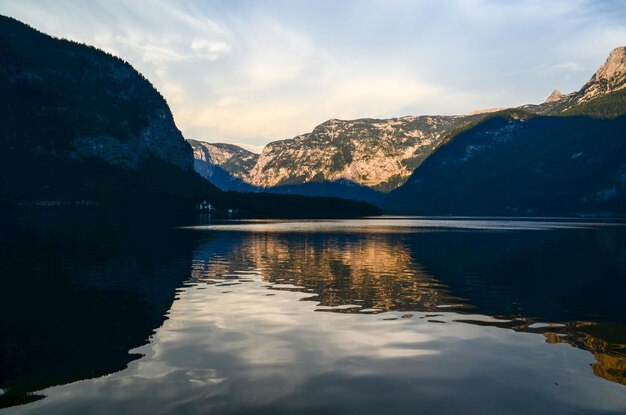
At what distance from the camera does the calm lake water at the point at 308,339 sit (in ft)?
69.9

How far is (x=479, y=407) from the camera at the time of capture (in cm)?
2034

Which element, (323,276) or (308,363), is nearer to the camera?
(308,363)

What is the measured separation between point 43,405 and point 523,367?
22.0m

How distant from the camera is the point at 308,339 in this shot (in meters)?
31.7

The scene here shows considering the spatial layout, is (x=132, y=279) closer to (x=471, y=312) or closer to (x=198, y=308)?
(x=198, y=308)

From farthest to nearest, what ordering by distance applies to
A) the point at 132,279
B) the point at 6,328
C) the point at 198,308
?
the point at 132,279 → the point at 198,308 → the point at 6,328

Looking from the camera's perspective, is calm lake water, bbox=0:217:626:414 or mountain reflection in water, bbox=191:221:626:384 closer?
calm lake water, bbox=0:217:626:414

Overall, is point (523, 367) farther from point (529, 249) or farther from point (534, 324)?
point (529, 249)

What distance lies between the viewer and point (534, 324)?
3669cm

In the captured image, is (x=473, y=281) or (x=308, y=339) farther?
(x=473, y=281)

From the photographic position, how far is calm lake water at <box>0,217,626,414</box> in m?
21.3

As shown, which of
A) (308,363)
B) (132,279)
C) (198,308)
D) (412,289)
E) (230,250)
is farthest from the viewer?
(230,250)

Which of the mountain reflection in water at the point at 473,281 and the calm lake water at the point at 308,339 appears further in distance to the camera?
the mountain reflection in water at the point at 473,281

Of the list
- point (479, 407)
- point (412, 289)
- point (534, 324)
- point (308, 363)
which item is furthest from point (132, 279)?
point (479, 407)
